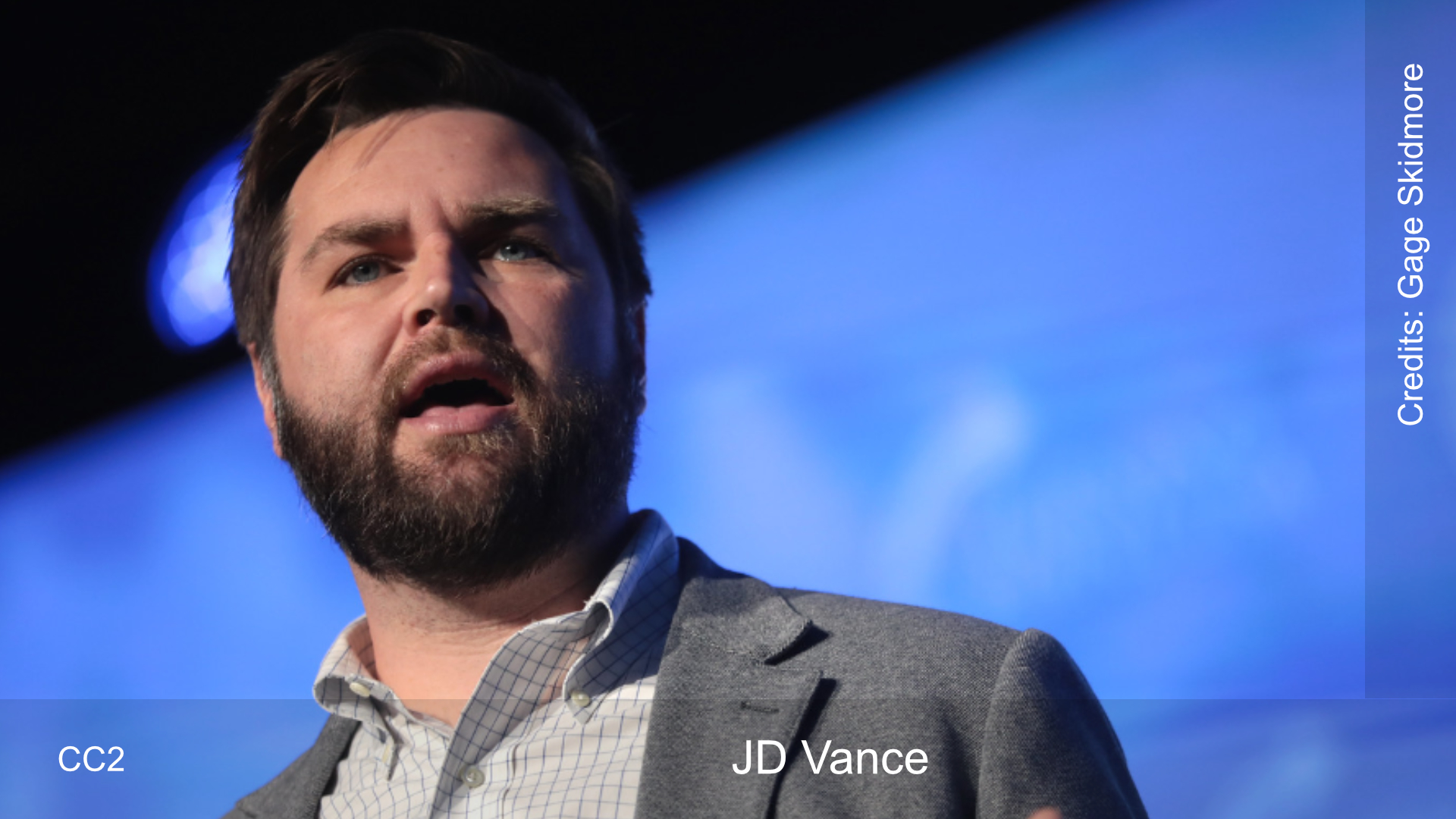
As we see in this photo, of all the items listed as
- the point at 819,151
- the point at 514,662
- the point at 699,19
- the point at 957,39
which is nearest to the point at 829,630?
the point at 514,662

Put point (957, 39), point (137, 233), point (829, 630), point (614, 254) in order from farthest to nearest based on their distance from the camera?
1. point (137, 233)
2. point (957, 39)
3. point (614, 254)
4. point (829, 630)

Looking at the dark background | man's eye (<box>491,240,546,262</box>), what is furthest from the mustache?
the dark background

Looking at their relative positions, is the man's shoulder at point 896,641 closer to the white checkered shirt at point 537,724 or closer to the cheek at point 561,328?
the white checkered shirt at point 537,724

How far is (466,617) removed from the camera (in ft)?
5.08

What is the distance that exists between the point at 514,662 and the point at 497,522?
187 millimetres

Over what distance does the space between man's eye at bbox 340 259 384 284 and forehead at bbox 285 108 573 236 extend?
7cm

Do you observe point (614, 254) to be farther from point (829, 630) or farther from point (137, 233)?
point (137, 233)

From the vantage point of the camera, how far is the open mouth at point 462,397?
1.47m

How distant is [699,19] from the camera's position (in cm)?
220

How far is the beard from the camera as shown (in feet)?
4.69

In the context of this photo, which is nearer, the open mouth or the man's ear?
the open mouth

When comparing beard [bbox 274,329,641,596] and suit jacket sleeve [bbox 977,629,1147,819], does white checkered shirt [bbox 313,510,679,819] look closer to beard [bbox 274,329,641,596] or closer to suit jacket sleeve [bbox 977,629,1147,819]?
beard [bbox 274,329,641,596]

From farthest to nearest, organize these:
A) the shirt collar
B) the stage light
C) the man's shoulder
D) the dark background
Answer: the stage light < the dark background < the shirt collar < the man's shoulder

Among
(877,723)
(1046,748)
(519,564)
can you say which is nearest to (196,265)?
(519,564)
